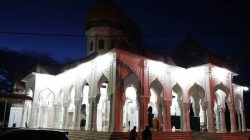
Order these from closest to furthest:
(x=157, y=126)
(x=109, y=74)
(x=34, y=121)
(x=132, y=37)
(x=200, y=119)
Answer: (x=109, y=74)
(x=157, y=126)
(x=34, y=121)
(x=200, y=119)
(x=132, y=37)

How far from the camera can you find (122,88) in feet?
58.2

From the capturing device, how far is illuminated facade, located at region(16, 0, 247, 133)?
18.4 meters

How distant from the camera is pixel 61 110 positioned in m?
25.8

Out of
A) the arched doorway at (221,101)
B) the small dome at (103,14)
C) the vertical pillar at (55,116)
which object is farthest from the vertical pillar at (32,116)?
the arched doorway at (221,101)

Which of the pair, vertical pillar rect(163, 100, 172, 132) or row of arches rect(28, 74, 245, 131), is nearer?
vertical pillar rect(163, 100, 172, 132)

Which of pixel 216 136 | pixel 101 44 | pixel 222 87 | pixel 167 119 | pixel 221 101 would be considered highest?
pixel 101 44

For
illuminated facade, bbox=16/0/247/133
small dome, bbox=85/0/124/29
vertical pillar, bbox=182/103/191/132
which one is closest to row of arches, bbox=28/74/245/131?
illuminated facade, bbox=16/0/247/133

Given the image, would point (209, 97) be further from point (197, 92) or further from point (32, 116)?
point (32, 116)

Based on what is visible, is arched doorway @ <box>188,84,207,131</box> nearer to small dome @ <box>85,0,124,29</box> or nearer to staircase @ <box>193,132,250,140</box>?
staircase @ <box>193,132,250,140</box>

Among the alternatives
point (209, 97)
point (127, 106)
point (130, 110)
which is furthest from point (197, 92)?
point (127, 106)

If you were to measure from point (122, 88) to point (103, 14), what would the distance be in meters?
11.3

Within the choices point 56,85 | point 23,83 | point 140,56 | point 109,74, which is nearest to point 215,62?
point 140,56

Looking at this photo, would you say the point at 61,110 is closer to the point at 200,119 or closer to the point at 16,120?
the point at 16,120

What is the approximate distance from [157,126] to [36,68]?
499 inches
